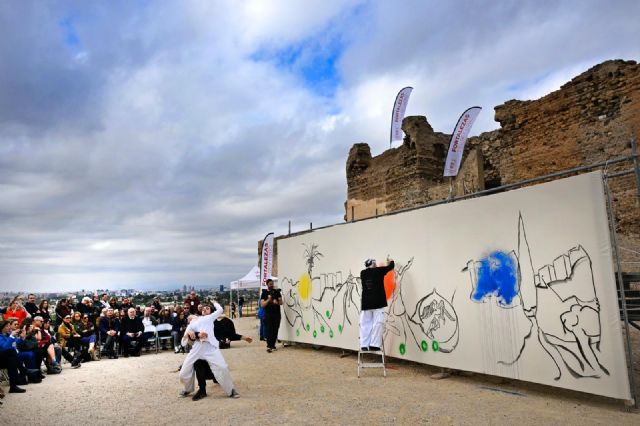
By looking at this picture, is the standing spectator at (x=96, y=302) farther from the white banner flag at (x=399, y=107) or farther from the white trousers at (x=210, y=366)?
the white banner flag at (x=399, y=107)

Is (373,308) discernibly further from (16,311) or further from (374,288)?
(16,311)

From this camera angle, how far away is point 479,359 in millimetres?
6543

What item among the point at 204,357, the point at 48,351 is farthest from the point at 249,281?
the point at 204,357

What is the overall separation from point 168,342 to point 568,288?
39.7ft

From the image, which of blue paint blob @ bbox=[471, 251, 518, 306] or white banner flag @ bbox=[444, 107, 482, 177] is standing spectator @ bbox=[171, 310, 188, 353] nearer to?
blue paint blob @ bbox=[471, 251, 518, 306]

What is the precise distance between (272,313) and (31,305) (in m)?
Result: 6.28

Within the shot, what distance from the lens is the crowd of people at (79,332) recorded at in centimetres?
812

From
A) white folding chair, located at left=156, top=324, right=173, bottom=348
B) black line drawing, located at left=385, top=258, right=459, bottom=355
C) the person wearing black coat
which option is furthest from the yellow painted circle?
the person wearing black coat

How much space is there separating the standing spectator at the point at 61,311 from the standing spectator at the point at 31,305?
576mm

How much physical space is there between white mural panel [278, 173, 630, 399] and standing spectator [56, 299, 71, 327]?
7.19 meters

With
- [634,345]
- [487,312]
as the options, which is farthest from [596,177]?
[634,345]

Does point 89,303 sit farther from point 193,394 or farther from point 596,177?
point 596,177

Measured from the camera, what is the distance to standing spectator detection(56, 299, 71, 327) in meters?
11.1

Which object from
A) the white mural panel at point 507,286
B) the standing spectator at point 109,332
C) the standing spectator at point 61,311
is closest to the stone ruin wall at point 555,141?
the white mural panel at point 507,286
